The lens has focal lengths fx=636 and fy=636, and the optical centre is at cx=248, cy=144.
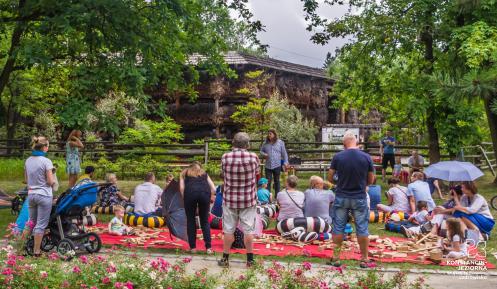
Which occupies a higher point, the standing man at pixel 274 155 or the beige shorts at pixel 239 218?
the standing man at pixel 274 155

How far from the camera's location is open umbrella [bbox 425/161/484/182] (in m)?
11.4

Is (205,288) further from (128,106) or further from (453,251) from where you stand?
(128,106)

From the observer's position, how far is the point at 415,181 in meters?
12.0

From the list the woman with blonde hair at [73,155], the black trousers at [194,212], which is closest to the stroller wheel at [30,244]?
the black trousers at [194,212]

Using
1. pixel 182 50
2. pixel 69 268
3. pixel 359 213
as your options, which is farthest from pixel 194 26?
pixel 69 268

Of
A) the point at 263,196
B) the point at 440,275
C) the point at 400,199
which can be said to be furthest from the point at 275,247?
the point at 400,199

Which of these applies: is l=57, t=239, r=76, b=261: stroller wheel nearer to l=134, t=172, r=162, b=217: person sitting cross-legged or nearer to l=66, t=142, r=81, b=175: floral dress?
l=134, t=172, r=162, b=217: person sitting cross-legged

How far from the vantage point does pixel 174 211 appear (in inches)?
379

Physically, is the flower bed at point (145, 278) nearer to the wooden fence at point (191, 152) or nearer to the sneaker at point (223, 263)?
the sneaker at point (223, 263)

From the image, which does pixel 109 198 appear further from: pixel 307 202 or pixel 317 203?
pixel 317 203

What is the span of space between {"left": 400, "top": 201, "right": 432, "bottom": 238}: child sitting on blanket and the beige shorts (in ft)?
12.0

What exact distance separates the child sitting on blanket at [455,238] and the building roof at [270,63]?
20581 millimetres

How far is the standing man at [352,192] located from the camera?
8.03m

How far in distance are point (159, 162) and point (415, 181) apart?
14881 millimetres
